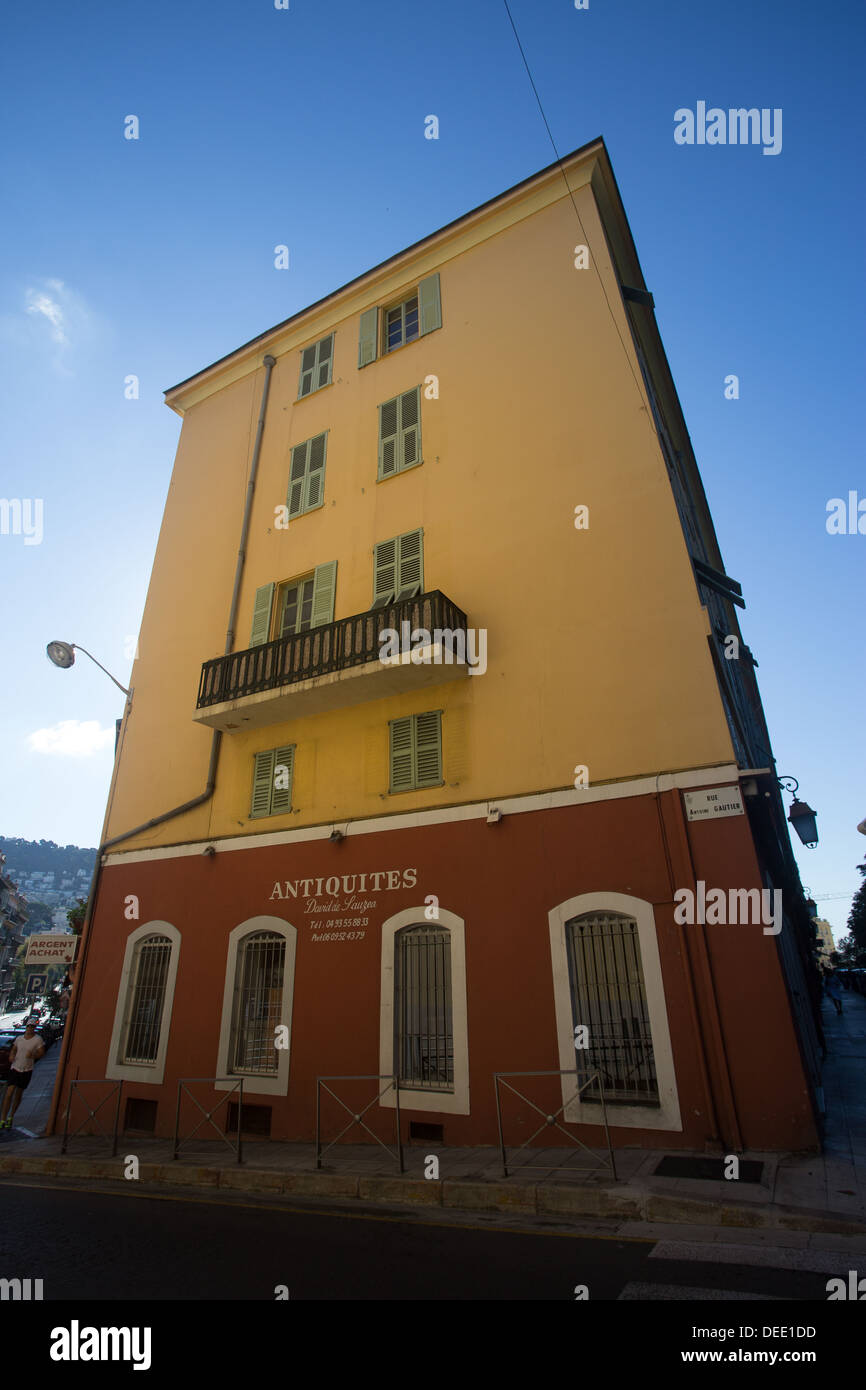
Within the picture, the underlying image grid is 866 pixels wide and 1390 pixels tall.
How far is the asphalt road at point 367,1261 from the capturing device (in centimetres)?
435

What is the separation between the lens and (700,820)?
841 centimetres

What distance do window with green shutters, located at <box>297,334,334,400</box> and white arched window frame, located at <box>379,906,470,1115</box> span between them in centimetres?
1189

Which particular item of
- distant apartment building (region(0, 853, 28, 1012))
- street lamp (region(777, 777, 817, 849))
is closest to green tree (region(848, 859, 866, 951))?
street lamp (region(777, 777, 817, 849))

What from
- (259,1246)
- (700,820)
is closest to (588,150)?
(700,820)

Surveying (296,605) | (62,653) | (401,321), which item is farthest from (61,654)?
(401,321)

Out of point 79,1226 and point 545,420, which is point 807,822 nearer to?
point 545,420

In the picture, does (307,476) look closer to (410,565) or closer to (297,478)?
(297,478)

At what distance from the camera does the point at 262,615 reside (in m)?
14.1

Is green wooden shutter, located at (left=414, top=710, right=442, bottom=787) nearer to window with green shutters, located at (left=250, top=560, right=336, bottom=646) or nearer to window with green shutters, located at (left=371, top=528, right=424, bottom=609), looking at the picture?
window with green shutters, located at (left=371, top=528, right=424, bottom=609)

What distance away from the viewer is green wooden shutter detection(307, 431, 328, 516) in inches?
573

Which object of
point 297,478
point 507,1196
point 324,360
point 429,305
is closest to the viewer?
point 507,1196

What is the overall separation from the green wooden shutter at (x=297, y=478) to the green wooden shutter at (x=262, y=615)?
1803 mm

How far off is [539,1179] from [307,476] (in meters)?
13.0

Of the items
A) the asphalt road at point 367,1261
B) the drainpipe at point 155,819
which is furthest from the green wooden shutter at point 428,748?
the asphalt road at point 367,1261
